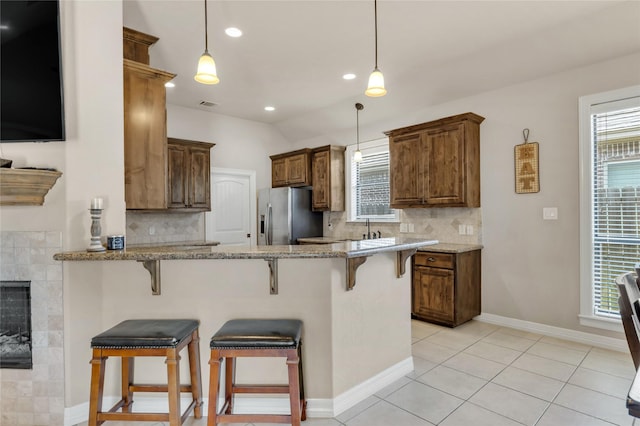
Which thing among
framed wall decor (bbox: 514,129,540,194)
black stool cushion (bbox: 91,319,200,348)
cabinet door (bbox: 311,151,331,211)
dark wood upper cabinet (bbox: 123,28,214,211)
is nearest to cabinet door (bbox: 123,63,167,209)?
dark wood upper cabinet (bbox: 123,28,214,211)

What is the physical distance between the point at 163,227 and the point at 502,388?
4.59m

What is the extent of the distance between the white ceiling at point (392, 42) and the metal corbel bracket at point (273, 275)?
6.75 feet

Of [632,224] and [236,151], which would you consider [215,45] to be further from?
[632,224]

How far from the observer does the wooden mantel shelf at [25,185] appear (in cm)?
195

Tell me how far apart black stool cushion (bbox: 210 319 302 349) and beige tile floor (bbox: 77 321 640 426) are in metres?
0.69

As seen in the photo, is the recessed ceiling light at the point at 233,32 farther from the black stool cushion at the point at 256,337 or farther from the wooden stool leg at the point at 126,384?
the wooden stool leg at the point at 126,384

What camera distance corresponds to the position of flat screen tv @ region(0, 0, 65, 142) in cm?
210

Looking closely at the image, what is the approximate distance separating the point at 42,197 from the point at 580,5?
4152 millimetres

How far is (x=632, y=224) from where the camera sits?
Result: 10.3ft

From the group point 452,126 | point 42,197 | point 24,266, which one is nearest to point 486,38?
point 452,126

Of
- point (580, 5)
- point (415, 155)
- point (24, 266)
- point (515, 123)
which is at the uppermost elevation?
point (580, 5)

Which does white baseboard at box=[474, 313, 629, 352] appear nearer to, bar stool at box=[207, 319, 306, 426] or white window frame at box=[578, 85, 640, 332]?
white window frame at box=[578, 85, 640, 332]

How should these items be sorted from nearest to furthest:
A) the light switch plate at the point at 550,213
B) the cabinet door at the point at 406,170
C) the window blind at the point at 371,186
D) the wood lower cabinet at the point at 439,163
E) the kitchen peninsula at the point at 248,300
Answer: the kitchen peninsula at the point at 248,300 < the light switch plate at the point at 550,213 < the wood lower cabinet at the point at 439,163 < the cabinet door at the point at 406,170 < the window blind at the point at 371,186

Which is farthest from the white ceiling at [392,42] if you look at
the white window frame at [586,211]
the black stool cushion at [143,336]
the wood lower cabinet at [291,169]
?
the black stool cushion at [143,336]
